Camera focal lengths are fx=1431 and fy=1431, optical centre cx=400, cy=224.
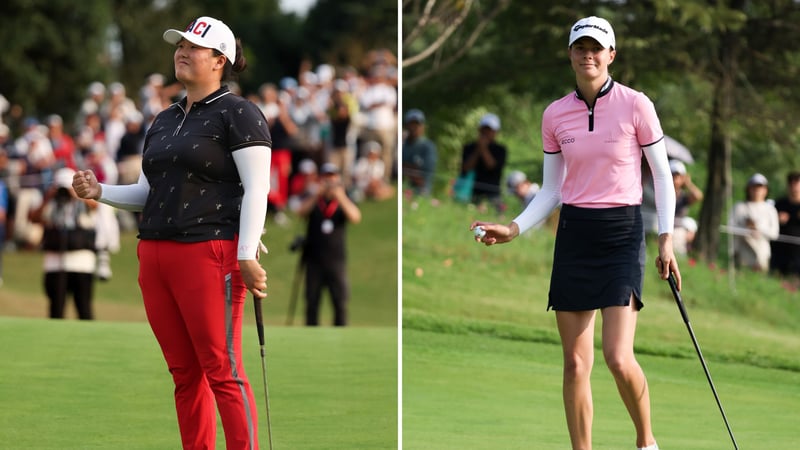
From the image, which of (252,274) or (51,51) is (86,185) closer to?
(252,274)

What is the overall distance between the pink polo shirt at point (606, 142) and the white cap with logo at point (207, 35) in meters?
1.40

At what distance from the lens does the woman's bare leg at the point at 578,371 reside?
5.78 m

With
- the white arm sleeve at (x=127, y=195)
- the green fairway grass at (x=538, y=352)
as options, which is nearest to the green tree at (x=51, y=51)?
the green fairway grass at (x=538, y=352)

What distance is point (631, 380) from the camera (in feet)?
19.0

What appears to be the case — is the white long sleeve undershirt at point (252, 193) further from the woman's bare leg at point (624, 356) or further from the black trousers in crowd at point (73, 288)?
the black trousers in crowd at point (73, 288)

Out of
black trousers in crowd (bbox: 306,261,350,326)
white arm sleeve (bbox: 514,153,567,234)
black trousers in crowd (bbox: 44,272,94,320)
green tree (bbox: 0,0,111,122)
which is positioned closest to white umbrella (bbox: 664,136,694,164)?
black trousers in crowd (bbox: 306,261,350,326)

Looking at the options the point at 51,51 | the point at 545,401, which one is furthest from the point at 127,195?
the point at 51,51

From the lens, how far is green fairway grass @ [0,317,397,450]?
694 cm

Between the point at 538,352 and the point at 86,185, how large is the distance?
582 cm

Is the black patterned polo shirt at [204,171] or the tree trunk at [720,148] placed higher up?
the tree trunk at [720,148]

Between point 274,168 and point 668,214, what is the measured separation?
17817 millimetres

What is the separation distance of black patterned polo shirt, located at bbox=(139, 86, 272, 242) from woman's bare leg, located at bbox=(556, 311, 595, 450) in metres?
1.46

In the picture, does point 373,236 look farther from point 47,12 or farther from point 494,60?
point 47,12

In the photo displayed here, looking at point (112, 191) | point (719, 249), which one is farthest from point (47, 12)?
point (112, 191)
